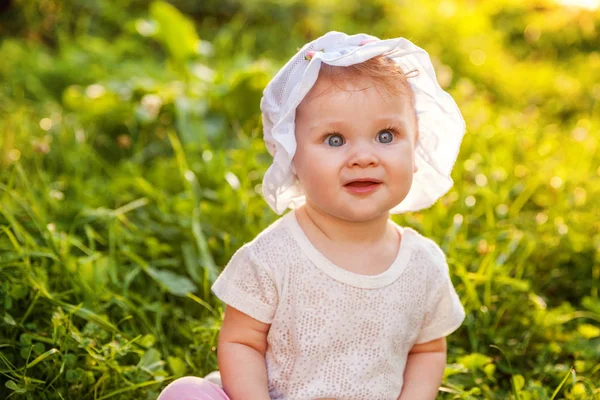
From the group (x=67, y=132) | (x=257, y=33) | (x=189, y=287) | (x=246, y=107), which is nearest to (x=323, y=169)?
(x=189, y=287)

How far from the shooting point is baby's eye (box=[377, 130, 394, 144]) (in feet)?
6.26

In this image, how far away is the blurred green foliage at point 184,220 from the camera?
233 centimetres

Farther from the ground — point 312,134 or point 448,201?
point 312,134

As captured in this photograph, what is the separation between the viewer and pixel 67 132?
3.81 metres

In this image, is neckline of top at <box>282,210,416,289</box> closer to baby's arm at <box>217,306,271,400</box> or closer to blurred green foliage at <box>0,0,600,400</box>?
baby's arm at <box>217,306,271,400</box>

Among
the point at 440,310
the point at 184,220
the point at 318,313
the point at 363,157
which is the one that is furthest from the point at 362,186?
the point at 184,220

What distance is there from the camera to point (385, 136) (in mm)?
1912

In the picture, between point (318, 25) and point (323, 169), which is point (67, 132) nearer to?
point (323, 169)

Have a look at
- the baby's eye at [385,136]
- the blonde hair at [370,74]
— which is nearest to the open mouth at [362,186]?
the baby's eye at [385,136]

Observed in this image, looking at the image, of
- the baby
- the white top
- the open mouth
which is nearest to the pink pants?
the baby

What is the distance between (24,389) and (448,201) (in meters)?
1.79

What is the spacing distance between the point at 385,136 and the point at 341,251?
0.31 m

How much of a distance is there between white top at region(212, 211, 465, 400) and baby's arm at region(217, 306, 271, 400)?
3 cm

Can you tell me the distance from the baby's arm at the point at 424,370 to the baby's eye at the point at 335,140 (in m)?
0.61
